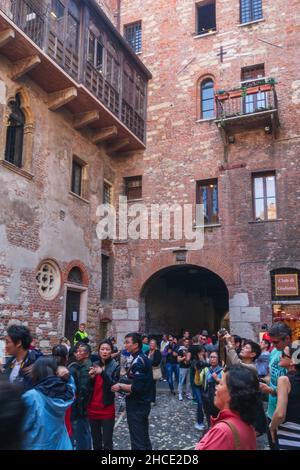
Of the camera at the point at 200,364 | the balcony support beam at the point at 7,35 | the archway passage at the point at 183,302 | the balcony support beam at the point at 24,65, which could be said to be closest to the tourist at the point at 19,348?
the camera at the point at 200,364

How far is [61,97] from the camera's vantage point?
13297mm

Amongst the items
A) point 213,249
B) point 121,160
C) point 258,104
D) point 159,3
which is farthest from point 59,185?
point 159,3

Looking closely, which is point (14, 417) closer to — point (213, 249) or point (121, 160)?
point (213, 249)

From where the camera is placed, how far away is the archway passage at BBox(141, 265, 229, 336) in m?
17.7

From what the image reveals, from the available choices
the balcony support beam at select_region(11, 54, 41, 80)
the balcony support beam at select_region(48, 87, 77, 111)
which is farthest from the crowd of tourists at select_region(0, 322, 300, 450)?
the balcony support beam at select_region(48, 87, 77, 111)

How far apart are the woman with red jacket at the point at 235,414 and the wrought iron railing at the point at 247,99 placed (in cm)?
1344

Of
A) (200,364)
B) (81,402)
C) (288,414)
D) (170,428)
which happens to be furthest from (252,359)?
(170,428)

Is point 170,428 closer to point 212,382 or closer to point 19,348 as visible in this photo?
point 212,382

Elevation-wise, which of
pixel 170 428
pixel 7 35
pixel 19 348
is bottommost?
pixel 170 428

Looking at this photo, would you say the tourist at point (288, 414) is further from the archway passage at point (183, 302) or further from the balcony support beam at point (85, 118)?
the archway passage at point (183, 302)

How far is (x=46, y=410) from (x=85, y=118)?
12.7 metres

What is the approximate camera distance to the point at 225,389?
2553 millimetres
